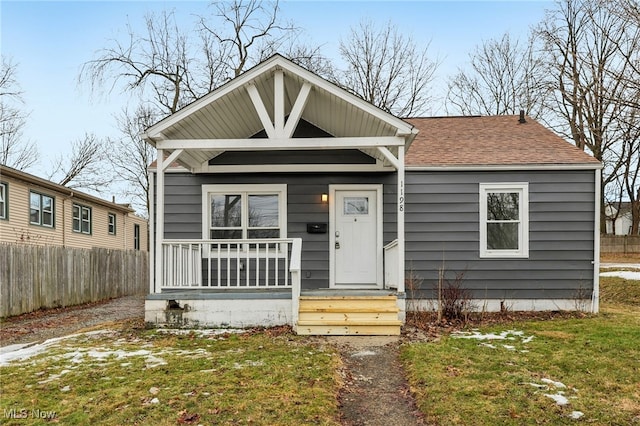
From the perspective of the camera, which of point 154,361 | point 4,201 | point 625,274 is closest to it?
point 154,361

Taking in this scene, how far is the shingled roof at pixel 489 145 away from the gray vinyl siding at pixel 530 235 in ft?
0.80

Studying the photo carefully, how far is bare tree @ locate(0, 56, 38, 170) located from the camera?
812 inches

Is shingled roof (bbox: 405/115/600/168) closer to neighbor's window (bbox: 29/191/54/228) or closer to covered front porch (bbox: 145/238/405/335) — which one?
covered front porch (bbox: 145/238/405/335)

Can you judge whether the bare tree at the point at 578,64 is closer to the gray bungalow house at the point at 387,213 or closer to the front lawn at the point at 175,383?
the gray bungalow house at the point at 387,213

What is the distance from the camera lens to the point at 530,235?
851 centimetres

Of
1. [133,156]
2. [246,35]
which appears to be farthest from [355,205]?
[133,156]

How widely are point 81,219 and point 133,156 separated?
8.85 meters

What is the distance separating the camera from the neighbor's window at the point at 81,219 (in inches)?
651

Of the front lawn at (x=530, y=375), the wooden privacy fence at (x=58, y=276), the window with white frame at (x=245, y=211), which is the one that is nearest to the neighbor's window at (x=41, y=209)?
the wooden privacy fence at (x=58, y=276)

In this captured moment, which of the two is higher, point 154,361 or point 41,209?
point 41,209

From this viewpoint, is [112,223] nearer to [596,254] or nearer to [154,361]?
[154,361]

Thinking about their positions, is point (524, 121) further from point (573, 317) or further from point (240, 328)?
point (240, 328)

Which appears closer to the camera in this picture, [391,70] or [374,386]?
[374,386]

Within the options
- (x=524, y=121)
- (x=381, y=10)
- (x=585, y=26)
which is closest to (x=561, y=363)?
(x=524, y=121)
